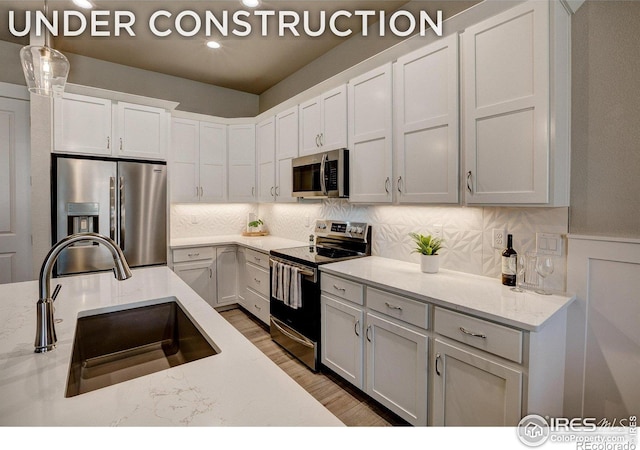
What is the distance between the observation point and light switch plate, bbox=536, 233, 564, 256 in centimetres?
179

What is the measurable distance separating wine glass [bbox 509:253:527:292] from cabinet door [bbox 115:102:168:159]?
3406mm

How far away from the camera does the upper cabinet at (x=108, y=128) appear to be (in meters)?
2.99

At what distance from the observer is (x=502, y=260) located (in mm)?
1947

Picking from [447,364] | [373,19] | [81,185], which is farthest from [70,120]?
[447,364]

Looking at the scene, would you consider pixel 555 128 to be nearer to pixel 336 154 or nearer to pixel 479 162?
pixel 479 162

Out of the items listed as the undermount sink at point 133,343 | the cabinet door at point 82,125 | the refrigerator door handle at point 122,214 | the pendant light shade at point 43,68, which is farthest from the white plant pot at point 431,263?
the cabinet door at point 82,125

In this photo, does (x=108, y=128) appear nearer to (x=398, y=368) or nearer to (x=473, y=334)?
(x=398, y=368)

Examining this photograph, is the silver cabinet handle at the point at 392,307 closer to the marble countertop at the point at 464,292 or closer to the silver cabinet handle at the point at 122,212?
the marble countertop at the point at 464,292

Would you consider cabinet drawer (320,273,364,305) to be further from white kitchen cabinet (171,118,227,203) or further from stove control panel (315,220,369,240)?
white kitchen cabinet (171,118,227,203)

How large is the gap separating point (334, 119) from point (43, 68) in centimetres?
196

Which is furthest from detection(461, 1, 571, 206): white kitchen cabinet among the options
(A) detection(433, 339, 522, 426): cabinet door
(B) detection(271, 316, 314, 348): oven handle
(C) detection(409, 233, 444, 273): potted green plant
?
(B) detection(271, 316, 314, 348): oven handle

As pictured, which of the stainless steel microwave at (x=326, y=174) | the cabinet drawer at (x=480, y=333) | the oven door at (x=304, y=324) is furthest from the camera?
the stainless steel microwave at (x=326, y=174)

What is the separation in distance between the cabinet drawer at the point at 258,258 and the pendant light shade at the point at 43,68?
217cm

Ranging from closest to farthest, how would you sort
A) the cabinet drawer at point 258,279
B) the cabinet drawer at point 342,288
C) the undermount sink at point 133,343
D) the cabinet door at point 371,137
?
the undermount sink at point 133,343 < the cabinet drawer at point 342,288 < the cabinet door at point 371,137 < the cabinet drawer at point 258,279
